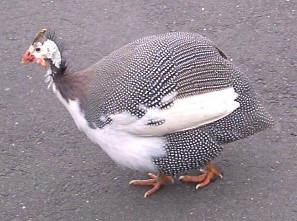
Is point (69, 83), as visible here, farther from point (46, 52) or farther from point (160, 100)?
point (160, 100)

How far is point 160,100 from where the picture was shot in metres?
3.10

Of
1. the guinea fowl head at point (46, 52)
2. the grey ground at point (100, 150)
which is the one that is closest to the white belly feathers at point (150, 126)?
the guinea fowl head at point (46, 52)

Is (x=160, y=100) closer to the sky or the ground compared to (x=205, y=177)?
closer to the sky

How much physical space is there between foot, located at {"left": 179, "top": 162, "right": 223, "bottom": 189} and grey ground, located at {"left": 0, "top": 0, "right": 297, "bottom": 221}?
1.4 inches

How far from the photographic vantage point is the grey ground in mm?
3381

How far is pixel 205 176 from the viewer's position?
3455 mm

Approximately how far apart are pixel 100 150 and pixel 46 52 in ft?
2.26

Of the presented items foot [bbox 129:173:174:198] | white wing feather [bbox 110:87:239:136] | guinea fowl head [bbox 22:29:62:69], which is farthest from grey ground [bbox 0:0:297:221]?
guinea fowl head [bbox 22:29:62:69]

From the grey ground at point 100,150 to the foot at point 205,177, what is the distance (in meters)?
0.04

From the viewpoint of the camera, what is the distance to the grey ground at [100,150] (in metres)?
3.38

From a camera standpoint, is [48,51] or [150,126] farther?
[48,51]

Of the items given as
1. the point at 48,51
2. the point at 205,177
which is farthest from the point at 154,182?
the point at 48,51

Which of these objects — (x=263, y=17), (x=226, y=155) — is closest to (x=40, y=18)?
(x=263, y=17)

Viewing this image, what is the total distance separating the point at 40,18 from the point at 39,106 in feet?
3.16
